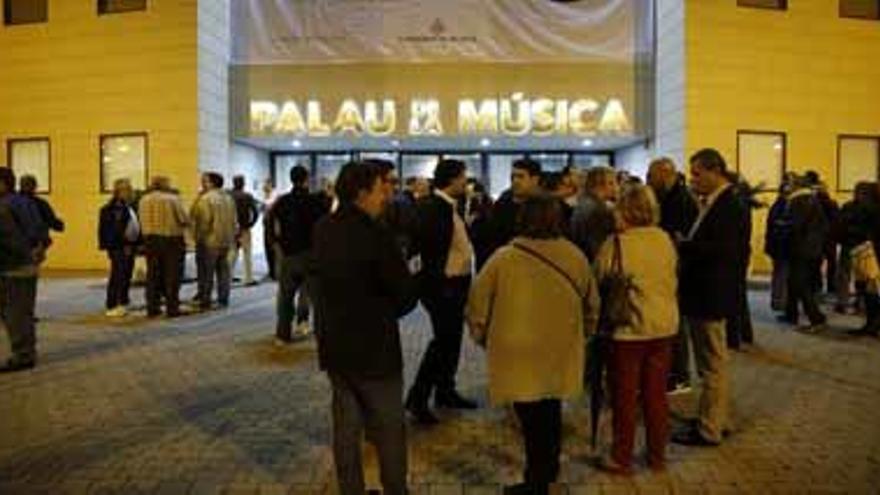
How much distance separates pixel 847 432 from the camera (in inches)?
255

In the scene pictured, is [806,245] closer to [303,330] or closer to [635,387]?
[303,330]

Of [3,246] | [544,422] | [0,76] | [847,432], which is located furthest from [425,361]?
[0,76]

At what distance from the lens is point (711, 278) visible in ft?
19.6

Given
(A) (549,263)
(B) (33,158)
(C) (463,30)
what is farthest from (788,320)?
(B) (33,158)

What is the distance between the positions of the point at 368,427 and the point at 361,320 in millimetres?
534

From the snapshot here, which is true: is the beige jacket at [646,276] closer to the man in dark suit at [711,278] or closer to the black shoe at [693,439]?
the man in dark suit at [711,278]

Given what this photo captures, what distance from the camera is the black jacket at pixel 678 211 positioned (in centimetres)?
710

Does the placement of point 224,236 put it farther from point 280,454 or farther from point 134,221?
point 280,454

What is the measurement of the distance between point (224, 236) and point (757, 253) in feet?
34.3

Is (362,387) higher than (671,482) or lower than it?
higher

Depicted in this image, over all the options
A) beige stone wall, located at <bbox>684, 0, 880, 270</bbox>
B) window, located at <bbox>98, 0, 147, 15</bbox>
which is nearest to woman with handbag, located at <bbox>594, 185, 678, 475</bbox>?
beige stone wall, located at <bbox>684, 0, 880, 270</bbox>

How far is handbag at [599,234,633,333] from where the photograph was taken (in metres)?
5.37

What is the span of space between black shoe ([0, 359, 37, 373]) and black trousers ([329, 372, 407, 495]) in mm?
5487

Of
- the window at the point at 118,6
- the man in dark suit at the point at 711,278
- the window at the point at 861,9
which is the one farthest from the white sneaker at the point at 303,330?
the window at the point at 861,9
